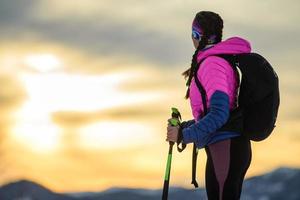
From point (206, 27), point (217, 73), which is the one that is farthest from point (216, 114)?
point (206, 27)

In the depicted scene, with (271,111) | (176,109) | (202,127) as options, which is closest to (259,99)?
(271,111)

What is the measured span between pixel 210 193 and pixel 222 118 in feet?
2.86

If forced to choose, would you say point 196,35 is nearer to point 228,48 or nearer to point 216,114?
point 228,48

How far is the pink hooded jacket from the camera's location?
791cm

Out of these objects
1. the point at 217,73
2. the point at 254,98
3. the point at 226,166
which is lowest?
the point at 226,166

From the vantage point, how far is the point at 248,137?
26.7 ft

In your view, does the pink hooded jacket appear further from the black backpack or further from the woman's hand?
the woman's hand

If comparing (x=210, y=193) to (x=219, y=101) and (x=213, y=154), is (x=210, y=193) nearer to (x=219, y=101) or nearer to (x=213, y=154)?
(x=213, y=154)

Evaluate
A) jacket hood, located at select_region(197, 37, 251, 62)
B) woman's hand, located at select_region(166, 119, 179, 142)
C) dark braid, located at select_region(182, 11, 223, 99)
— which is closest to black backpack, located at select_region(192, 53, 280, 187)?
jacket hood, located at select_region(197, 37, 251, 62)

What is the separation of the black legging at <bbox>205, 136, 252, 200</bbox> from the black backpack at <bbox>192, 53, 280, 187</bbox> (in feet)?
0.49

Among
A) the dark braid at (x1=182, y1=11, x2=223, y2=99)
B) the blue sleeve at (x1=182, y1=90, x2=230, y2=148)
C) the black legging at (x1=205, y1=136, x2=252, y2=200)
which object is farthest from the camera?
the dark braid at (x1=182, y1=11, x2=223, y2=99)

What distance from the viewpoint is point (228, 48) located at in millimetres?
8094

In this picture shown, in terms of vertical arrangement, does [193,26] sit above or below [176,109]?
above

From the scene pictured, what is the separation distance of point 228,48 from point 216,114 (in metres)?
0.75
